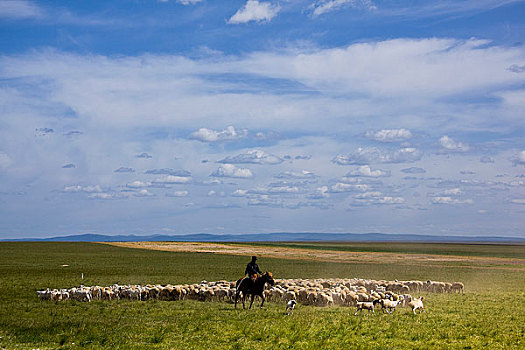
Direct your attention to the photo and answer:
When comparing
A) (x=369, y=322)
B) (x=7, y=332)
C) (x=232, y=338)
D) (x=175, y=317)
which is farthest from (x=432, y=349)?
(x=7, y=332)

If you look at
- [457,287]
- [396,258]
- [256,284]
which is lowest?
[396,258]

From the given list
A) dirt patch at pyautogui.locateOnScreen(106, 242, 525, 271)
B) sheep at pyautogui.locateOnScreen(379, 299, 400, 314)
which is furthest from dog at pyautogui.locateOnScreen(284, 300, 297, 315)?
dirt patch at pyautogui.locateOnScreen(106, 242, 525, 271)

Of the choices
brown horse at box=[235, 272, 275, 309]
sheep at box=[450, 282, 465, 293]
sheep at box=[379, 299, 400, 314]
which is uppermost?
brown horse at box=[235, 272, 275, 309]

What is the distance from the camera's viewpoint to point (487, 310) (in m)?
25.2

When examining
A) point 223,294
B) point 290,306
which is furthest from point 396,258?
point 290,306


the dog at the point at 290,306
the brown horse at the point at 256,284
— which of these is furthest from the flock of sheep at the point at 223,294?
the dog at the point at 290,306

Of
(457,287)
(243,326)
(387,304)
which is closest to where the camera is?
(243,326)

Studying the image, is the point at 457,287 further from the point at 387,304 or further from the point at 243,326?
the point at 243,326

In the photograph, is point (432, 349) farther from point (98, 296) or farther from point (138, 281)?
point (138, 281)

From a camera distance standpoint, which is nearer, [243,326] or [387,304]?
[243,326]

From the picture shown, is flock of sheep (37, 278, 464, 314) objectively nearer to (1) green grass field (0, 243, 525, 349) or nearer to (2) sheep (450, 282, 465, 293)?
(1) green grass field (0, 243, 525, 349)

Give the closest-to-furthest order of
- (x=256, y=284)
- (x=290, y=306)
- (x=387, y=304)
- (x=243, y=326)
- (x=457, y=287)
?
(x=243, y=326), (x=290, y=306), (x=387, y=304), (x=256, y=284), (x=457, y=287)

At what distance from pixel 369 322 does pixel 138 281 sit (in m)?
22.7

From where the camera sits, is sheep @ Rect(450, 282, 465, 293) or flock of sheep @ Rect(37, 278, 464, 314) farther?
sheep @ Rect(450, 282, 465, 293)
